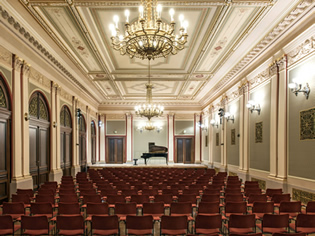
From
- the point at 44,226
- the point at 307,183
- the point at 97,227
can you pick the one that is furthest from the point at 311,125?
the point at 44,226

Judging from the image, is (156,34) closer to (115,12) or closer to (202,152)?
(115,12)

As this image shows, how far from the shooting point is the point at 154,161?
22984mm

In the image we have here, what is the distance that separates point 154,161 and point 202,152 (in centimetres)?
417

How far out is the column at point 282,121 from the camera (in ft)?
27.3

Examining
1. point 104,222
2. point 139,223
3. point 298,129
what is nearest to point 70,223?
point 104,222

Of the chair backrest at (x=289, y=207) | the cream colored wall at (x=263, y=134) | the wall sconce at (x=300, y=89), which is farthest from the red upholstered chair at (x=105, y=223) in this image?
the cream colored wall at (x=263, y=134)

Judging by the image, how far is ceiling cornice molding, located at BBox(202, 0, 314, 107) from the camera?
6848mm

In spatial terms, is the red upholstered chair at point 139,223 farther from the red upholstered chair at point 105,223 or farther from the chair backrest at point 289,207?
the chair backrest at point 289,207

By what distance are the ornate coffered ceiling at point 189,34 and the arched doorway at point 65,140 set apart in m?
1.97

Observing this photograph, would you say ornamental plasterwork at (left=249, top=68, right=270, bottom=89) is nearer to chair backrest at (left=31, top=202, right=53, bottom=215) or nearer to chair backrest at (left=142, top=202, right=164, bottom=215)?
chair backrest at (left=142, top=202, right=164, bottom=215)

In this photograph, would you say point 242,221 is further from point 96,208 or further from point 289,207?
point 96,208

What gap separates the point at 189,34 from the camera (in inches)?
360

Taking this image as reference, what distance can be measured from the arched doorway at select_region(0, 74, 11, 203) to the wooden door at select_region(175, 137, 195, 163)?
16.6 m

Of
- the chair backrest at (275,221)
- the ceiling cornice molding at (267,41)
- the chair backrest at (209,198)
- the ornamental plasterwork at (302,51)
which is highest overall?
the ceiling cornice molding at (267,41)
